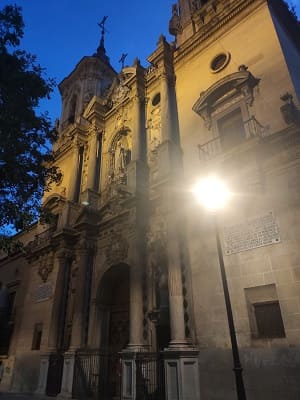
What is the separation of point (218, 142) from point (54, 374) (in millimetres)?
11528

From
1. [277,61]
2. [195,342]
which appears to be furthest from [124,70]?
[195,342]

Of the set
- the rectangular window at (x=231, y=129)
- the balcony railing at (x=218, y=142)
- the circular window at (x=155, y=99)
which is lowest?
the balcony railing at (x=218, y=142)

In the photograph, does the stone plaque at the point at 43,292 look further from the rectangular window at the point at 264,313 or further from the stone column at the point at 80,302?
the rectangular window at the point at 264,313

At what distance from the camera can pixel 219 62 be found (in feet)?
44.6

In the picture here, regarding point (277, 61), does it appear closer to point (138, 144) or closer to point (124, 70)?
point (138, 144)

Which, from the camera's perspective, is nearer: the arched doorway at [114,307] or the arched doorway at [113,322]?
the arched doorway at [113,322]

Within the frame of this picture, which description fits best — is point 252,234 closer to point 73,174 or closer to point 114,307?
point 114,307

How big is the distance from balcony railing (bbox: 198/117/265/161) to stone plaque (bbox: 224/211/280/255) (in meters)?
2.77

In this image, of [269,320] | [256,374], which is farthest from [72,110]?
[256,374]

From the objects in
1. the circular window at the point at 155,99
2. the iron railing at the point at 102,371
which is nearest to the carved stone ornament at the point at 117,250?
the iron railing at the point at 102,371

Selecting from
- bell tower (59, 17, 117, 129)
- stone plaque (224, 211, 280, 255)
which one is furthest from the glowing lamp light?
bell tower (59, 17, 117, 129)

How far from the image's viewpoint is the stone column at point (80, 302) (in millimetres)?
12882

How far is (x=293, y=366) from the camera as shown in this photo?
7.39 metres

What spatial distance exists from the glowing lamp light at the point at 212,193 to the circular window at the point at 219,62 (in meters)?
5.31
